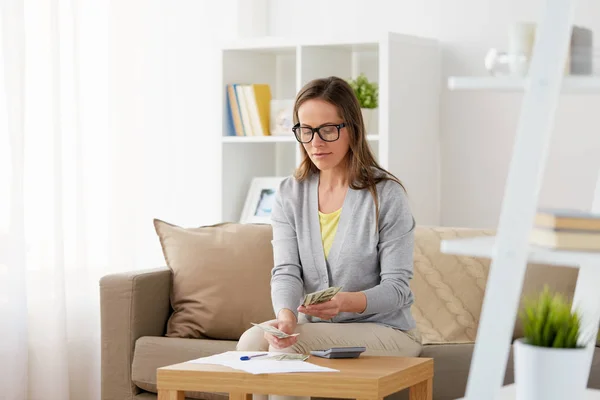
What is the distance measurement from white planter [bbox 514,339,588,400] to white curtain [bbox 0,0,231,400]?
264 centimetres

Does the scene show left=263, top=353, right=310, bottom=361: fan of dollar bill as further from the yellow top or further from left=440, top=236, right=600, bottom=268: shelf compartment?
left=440, top=236, right=600, bottom=268: shelf compartment

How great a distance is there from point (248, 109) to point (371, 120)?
1.82ft

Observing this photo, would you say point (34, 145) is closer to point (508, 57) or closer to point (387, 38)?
point (387, 38)

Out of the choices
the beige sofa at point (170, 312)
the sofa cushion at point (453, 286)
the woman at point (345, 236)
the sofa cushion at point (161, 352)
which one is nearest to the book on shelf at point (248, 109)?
the beige sofa at point (170, 312)

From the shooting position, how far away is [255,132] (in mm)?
4379

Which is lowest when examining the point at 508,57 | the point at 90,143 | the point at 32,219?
the point at 32,219

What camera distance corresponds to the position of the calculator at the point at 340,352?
245 cm

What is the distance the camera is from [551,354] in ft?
4.89

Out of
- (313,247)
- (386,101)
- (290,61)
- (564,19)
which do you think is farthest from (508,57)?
(290,61)

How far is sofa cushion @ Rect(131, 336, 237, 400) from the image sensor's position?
3279 mm

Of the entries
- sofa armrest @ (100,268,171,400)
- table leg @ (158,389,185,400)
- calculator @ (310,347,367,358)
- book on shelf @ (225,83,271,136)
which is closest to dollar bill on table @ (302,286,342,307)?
calculator @ (310,347,367,358)

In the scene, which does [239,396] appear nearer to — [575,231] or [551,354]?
[551,354]

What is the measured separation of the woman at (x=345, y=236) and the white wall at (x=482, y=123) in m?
1.36

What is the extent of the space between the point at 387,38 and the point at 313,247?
143 cm
